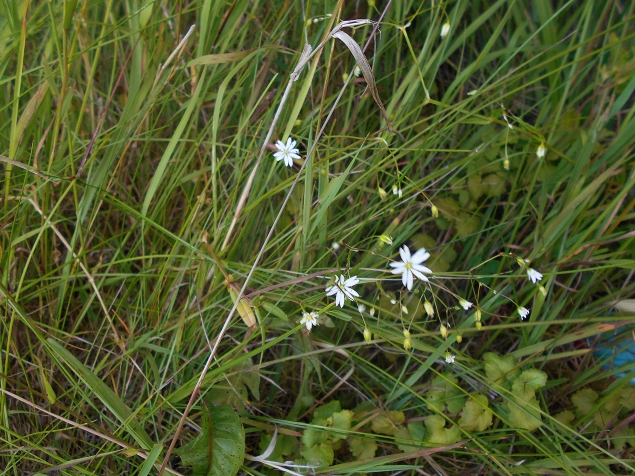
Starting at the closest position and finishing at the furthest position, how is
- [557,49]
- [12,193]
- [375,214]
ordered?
1. [375,214]
2. [12,193]
3. [557,49]

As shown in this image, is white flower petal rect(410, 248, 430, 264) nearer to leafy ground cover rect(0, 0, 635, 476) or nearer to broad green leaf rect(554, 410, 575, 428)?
leafy ground cover rect(0, 0, 635, 476)

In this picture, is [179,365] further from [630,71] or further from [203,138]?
[630,71]

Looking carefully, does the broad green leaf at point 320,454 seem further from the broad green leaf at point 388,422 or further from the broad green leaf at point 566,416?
the broad green leaf at point 566,416

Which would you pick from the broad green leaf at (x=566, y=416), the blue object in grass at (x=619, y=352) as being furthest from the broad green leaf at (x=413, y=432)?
the blue object in grass at (x=619, y=352)

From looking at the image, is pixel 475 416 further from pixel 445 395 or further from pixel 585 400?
pixel 585 400

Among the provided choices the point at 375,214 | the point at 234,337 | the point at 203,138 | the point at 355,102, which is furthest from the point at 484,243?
the point at 203,138

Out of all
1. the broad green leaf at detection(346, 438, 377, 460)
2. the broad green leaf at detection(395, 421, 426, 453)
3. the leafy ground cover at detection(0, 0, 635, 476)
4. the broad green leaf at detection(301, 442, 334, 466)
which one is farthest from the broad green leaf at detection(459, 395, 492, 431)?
the broad green leaf at detection(301, 442, 334, 466)

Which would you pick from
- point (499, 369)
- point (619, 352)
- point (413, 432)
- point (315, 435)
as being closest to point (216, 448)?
point (315, 435)
